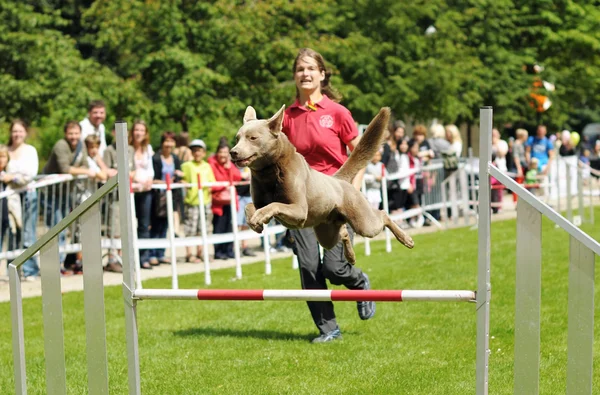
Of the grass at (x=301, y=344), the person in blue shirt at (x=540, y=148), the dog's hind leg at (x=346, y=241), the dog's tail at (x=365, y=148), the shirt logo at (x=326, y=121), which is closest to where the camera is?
the dog's tail at (x=365, y=148)

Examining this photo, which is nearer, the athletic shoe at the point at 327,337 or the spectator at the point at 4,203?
the athletic shoe at the point at 327,337

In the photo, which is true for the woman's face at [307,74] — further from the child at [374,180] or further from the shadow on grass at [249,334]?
the child at [374,180]

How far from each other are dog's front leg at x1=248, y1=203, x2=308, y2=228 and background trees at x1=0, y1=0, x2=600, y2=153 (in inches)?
555

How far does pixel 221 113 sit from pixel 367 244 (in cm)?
576

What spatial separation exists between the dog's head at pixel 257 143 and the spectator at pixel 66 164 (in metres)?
7.54

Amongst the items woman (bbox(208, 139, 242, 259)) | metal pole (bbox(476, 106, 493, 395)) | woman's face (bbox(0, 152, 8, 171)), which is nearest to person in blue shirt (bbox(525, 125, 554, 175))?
woman (bbox(208, 139, 242, 259))

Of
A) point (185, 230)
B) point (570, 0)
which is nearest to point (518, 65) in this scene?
point (570, 0)

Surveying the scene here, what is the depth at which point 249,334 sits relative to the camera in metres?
8.66

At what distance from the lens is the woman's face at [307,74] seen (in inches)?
227

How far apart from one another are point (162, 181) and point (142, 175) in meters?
0.67

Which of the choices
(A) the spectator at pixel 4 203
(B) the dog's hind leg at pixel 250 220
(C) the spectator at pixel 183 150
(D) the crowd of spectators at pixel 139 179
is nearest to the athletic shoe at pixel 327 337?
(D) the crowd of spectators at pixel 139 179

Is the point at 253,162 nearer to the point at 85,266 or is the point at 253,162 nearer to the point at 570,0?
the point at 85,266

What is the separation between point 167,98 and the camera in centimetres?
1870

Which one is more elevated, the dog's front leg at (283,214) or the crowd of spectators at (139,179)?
the dog's front leg at (283,214)
